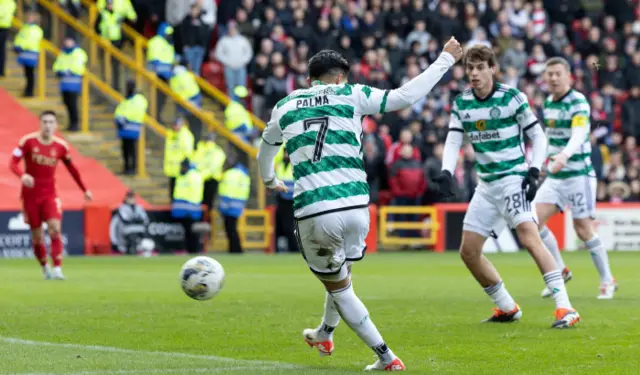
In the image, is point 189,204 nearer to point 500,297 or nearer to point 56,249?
point 56,249

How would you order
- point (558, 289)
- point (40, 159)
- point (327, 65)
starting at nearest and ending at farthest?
point (327, 65), point (558, 289), point (40, 159)

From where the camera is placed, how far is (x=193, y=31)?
2903 cm

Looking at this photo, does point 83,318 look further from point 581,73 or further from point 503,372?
point 581,73

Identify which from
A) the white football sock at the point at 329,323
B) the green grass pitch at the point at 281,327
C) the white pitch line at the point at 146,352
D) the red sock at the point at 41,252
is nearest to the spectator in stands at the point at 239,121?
the green grass pitch at the point at 281,327

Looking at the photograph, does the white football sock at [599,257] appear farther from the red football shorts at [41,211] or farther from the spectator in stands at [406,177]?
the spectator in stands at [406,177]

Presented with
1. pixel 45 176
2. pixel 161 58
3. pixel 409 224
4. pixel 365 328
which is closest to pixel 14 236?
pixel 161 58

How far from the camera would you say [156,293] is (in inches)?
596

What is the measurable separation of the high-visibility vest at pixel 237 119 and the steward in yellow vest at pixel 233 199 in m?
2.14

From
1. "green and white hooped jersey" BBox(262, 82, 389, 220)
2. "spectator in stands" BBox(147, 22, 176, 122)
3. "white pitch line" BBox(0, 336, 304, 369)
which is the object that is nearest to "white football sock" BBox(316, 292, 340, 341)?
"white pitch line" BBox(0, 336, 304, 369)

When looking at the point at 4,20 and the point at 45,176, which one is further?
the point at 4,20

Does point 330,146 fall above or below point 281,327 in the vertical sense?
above

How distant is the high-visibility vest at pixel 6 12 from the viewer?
91.9ft

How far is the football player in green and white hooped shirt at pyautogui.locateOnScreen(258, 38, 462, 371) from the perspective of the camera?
825 cm

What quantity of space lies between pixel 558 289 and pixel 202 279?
10.0 feet
